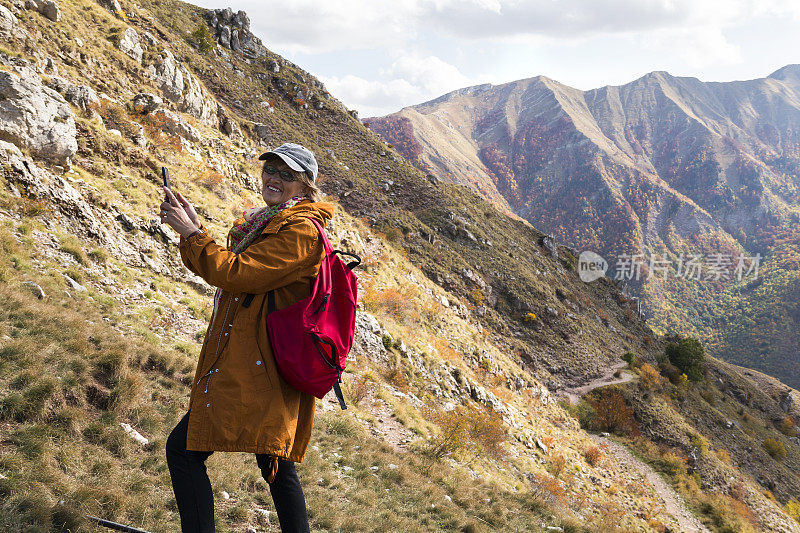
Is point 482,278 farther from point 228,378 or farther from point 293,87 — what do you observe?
point 228,378

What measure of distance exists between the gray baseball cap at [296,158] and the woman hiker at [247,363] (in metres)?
0.02

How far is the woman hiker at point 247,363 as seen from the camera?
1.84 meters

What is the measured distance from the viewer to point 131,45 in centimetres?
1616

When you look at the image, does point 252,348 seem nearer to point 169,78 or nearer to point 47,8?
point 47,8

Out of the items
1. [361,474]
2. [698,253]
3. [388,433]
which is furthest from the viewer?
[698,253]

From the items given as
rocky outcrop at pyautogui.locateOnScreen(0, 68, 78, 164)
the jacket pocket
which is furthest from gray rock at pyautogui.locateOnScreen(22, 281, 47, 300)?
the jacket pocket

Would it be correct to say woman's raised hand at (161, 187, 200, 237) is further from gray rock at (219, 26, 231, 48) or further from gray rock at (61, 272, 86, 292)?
gray rock at (219, 26, 231, 48)

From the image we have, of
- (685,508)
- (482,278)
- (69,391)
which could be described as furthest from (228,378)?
(482,278)

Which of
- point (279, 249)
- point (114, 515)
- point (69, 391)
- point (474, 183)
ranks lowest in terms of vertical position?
point (114, 515)

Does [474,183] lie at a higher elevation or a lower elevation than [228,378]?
higher

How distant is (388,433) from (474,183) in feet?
523

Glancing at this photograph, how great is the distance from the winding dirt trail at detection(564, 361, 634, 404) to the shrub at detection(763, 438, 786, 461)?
1418cm

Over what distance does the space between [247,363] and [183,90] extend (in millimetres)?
21263

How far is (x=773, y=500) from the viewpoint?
27.1 metres
